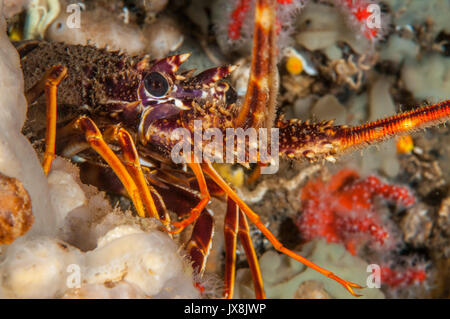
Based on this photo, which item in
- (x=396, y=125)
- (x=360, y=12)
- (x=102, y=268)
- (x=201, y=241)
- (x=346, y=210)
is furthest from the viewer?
(x=346, y=210)

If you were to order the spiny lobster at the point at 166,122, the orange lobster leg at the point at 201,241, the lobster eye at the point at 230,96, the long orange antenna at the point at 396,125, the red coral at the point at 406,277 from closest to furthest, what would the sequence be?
the long orange antenna at the point at 396,125 → the spiny lobster at the point at 166,122 → the orange lobster leg at the point at 201,241 → the lobster eye at the point at 230,96 → the red coral at the point at 406,277

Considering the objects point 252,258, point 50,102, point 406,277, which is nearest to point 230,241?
point 252,258

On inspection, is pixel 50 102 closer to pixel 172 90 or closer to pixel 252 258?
pixel 172 90

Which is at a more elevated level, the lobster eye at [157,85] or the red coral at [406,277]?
the lobster eye at [157,85]

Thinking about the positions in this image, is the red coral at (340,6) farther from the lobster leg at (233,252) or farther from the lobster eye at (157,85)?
the lobster leg at (233,252)

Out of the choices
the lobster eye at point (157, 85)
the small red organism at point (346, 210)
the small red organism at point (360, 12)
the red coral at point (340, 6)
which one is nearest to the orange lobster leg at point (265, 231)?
the lobster eye at point (157, 85)

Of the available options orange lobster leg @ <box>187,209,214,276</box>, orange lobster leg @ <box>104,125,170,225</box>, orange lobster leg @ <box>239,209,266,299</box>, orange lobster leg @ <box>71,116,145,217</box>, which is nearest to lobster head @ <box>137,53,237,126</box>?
orange lobster leg @ <box>104,125,170,225</box>
